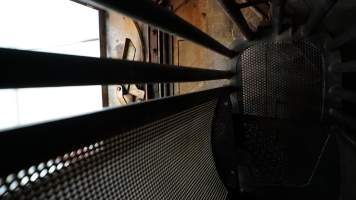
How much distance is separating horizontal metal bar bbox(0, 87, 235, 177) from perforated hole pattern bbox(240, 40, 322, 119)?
97 cm

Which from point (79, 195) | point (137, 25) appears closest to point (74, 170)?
point (79, 195)

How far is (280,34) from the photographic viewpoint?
49.3 inches

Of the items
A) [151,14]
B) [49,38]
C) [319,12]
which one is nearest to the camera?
[151,14]

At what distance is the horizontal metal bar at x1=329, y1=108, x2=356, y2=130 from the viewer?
2.81 ft

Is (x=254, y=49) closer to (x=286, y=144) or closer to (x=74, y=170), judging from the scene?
(x=286, y=144)

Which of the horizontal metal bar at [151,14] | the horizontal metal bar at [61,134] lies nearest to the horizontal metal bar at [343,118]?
the horizontal metal bar at [151,14]

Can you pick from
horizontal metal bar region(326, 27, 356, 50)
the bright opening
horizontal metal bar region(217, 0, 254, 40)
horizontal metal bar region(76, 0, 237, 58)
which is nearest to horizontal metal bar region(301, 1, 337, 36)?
horizontal metal bar region(326, 27, 356, 50)

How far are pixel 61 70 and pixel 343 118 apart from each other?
994mm

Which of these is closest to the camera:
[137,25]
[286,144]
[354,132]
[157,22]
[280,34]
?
[157,22]

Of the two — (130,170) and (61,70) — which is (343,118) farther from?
(61,70)

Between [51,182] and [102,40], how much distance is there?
2.14 meters

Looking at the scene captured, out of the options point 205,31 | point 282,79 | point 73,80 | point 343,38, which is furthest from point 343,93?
point 205,31

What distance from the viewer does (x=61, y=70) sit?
28 cm

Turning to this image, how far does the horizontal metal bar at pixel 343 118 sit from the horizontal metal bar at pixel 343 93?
0.20 ft
